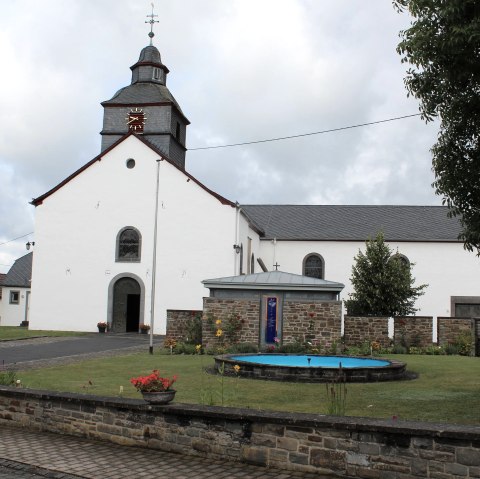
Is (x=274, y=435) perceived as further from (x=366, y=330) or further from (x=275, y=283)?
(x=366, y=330)

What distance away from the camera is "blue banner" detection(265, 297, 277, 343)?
70.4 ft

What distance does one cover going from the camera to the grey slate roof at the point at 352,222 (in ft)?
126

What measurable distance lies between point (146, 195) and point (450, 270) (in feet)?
64.2

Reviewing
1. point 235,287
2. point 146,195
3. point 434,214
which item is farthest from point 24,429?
point 434,214

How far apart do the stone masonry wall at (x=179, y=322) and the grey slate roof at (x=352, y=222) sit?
46.8 feet

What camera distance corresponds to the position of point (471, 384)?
1312cm

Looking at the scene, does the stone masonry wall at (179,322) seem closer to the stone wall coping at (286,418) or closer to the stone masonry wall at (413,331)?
the stone masonry wall at (413,331)

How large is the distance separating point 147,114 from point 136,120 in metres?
0.77

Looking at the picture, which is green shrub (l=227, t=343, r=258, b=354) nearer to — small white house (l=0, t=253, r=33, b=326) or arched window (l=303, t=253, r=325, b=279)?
arched window (l=303, t=253, r=325, b=279)

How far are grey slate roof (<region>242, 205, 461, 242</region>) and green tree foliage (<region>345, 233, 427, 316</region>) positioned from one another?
8764mm

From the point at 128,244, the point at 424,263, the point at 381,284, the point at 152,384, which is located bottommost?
the point at 152,384

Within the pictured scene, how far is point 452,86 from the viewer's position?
9.27 meters

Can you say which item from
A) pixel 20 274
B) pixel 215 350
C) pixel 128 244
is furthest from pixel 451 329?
pixel 20 274

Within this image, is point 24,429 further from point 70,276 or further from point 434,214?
point 434,214
